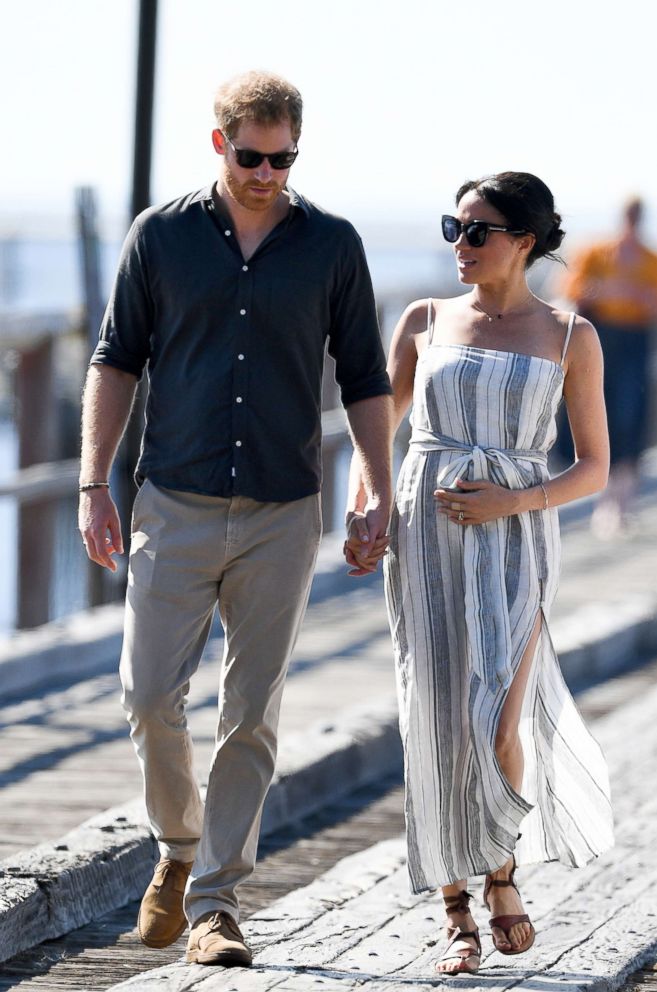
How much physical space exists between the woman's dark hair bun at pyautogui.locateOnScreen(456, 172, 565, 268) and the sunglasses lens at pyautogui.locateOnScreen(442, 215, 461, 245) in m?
0.08

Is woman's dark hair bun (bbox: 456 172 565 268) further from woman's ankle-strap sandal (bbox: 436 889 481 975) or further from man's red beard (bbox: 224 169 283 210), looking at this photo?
woman's ankle-strap sandal (bbox: 436 889 481 975)

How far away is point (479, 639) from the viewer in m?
4.49

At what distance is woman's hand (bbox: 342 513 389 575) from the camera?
14.8 ft

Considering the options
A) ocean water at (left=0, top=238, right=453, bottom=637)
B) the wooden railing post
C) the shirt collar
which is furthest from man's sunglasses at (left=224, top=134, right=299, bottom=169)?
the wooden railing post

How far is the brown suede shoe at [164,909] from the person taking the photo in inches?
183

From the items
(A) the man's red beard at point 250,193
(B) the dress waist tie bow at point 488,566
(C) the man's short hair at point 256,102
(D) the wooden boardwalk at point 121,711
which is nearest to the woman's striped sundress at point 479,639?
(B) the dress waist tie bow at point 488,566

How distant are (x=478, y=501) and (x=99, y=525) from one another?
84 cm

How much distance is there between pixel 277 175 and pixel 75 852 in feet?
6.16

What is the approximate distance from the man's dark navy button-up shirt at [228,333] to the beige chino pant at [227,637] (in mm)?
70

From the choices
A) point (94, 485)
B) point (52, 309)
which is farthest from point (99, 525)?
point (52, 309)

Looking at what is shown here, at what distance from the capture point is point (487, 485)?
4492 millimetres

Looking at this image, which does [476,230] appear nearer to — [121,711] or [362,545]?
[362,545]

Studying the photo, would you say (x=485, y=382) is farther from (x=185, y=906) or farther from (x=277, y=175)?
(x=185, y=906)

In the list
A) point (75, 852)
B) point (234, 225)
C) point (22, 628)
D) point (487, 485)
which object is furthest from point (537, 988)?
point (22, 628)
